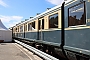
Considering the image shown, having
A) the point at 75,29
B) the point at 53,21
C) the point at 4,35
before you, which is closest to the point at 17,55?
the point at 53,21

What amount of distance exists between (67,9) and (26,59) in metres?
4.53

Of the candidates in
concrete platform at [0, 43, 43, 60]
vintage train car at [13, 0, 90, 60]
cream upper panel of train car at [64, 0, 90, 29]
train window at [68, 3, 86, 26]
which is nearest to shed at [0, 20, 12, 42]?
concrete platform at [0, 43, 43, 60]

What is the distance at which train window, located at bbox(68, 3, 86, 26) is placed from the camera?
23.7ft

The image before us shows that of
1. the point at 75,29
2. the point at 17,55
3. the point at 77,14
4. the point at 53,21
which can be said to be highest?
the point at 77,14

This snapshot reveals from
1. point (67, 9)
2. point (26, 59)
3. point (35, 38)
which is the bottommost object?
point (26, 59)

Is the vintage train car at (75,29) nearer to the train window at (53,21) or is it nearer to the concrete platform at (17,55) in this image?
the train window at (53,21)

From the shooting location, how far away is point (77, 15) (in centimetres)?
767

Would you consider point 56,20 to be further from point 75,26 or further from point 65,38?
point 75,26

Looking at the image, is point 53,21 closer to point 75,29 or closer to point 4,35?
point 75,29

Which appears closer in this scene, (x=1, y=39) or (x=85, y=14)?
(x=85, y=14)

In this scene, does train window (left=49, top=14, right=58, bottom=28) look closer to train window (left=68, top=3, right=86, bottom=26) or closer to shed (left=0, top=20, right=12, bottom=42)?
train window (left=68, top=3, right=86, bottom=26)

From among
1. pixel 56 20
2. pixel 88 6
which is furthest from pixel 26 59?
pixel 88 6

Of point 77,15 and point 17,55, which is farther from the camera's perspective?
point 17,55

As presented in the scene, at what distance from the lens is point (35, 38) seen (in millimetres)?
15594
